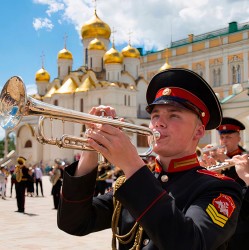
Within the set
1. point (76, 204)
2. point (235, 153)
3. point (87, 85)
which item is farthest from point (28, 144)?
point (76, 204)

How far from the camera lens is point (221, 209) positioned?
171 cm

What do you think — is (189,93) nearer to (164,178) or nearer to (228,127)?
(164,178)

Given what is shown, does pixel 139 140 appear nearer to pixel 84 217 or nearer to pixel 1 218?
pixel 1 218

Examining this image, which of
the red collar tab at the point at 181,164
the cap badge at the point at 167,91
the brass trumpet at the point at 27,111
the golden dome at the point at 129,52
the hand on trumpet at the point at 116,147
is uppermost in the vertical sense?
the golden dome at the point at 129,52

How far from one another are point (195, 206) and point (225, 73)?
1703 inches

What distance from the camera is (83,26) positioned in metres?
43.9

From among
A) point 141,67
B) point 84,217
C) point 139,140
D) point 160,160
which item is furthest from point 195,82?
point 141,67

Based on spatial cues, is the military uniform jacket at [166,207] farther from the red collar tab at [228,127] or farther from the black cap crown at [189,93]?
the red collar tab at [228,127]

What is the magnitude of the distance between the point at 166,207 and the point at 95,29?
4299 centimetres

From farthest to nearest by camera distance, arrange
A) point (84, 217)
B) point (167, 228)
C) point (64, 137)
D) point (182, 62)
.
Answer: point (182, 62), point (64, 137), point (84, 217), point (167, 228)

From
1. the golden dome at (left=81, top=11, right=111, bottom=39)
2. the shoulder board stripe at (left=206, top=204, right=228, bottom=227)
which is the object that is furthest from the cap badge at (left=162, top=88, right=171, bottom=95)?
the golden dome at (left=81, top=11, right=111, bottom=39)

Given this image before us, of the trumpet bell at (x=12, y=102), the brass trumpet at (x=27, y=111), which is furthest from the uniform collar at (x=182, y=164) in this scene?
the trumpet bell at (x=12, y=102)

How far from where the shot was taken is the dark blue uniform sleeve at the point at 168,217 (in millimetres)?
1489

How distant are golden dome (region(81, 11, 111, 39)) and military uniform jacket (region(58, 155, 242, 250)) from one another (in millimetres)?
42352
